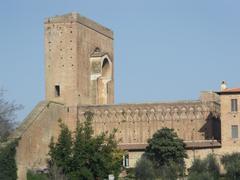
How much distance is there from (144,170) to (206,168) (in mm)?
3795

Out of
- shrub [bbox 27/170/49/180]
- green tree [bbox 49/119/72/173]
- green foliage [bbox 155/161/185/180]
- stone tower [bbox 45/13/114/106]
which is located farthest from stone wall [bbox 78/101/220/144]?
green tree [bbox 49/119/72/173]

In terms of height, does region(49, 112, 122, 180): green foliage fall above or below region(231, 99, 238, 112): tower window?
below

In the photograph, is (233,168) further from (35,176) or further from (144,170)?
(35,176)

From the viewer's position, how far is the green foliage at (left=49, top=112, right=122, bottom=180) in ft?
171

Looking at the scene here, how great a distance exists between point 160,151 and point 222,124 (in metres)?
4.39

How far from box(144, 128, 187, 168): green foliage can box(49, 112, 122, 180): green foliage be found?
5417 millimetres

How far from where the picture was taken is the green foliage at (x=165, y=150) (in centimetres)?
5928

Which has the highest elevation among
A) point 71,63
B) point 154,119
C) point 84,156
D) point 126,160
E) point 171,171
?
point 71,63

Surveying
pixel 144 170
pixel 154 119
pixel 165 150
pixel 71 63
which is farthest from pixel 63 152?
pixel 71 63

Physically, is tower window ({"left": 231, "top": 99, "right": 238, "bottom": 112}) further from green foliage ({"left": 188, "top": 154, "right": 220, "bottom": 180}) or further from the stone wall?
the stone wall

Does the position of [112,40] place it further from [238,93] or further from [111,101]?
[238,93]

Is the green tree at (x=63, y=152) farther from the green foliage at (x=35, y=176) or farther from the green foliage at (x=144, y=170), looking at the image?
the green foliage at (x=144, y=170)

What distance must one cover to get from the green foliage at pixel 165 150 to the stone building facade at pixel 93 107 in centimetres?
160

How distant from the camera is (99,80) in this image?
68.2m
